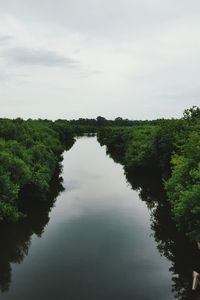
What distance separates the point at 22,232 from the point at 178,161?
16107 mm

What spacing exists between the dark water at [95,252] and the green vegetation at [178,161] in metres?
3.14

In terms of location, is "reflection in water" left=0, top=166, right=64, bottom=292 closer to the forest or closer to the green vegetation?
the forest

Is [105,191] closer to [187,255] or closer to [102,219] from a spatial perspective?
[102,219]

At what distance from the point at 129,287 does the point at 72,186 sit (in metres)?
35.2

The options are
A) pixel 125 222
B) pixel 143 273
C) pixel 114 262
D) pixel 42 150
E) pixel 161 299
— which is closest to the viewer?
pixel 161 299

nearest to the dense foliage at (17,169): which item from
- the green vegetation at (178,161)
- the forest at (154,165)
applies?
the forest at (154,165)

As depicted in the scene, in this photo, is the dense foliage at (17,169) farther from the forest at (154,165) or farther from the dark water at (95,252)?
the dark water at (95,252)

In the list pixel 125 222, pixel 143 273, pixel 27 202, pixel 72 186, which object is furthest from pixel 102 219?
pixel 72 186

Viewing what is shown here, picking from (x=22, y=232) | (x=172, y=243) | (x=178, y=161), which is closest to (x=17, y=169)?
(x=22, y=232)

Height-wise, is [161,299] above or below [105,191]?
below

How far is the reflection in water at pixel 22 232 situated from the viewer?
29.5m

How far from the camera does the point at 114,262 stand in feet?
96.8

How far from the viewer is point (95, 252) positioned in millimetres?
31422

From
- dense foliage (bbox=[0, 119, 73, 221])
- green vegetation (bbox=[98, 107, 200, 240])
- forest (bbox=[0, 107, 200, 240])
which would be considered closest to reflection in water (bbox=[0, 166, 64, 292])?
forest (bbox=[0, 107, 200, 240])
